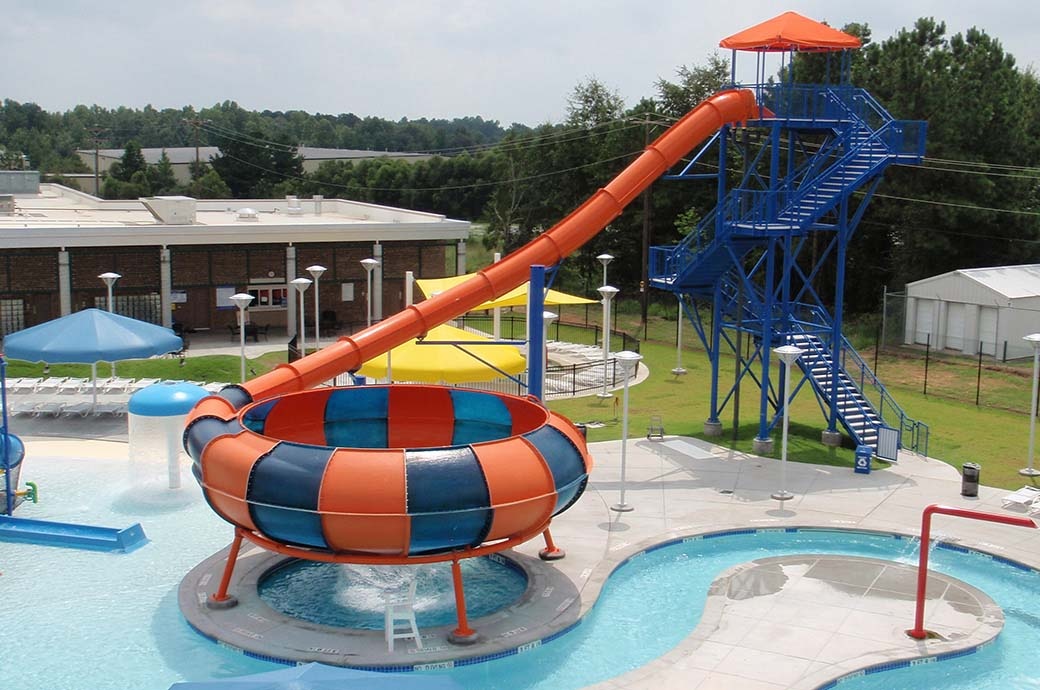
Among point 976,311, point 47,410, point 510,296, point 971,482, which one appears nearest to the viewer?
point 971,482

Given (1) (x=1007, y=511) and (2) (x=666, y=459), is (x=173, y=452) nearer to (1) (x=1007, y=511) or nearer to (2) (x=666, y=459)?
(2) (x=666, y=459)

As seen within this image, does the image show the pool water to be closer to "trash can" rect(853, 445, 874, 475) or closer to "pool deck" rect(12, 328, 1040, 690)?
"pool deck" rect(12, 328, 1040, 690)

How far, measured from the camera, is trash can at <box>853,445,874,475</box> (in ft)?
78.0

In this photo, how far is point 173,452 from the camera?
22.1 metres

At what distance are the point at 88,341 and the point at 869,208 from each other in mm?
33976

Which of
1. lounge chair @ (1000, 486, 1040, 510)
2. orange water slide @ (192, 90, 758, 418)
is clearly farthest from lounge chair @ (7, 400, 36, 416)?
lounge chair @ (1000, 486, 1040, 510)

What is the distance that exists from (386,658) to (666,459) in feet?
38.0

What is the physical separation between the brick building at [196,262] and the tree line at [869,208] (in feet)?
36.6

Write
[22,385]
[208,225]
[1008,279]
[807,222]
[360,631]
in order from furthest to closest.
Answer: [208,225] < [1008,279] < [22,385] < [807,222] < [360,631]

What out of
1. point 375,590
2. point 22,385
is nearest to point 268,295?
point 22,385

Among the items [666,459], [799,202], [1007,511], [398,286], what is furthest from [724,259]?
[398,286]

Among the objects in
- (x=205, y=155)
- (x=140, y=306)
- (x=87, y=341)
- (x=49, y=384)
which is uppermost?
(x=205, y=155)

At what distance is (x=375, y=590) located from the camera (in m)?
A: 17.3

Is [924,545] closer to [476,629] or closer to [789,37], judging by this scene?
[476,629]
